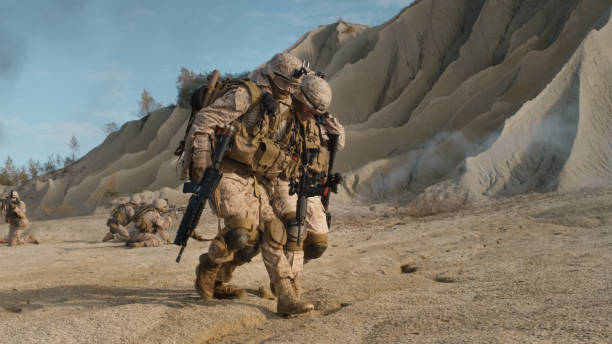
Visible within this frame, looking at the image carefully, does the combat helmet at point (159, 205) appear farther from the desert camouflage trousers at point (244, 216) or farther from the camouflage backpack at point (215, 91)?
the desert camouflage trousers at point (244, 216)

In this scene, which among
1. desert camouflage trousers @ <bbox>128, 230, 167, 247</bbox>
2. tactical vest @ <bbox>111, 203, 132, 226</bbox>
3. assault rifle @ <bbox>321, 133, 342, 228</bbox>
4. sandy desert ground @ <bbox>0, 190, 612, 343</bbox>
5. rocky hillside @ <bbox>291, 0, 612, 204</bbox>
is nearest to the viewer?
sandy desert ground @ <bbox>0, 190, 612, 343</bbox>

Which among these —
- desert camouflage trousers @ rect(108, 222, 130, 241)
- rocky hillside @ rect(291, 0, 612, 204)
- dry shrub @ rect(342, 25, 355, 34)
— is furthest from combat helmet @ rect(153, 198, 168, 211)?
dry shrub @ rect(342, 25, 355, 34)

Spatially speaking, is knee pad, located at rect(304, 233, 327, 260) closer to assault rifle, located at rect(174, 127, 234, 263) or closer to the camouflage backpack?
assault rifle, located at rect(174, 127, 234, 263)

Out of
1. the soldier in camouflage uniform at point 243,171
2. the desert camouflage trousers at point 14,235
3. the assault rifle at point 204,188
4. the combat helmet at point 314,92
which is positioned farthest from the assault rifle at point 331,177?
the desert camouflage trousers at point 14,235

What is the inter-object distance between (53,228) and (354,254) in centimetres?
1061

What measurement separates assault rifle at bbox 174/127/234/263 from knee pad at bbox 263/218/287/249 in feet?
1.59

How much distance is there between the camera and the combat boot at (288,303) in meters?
3.29

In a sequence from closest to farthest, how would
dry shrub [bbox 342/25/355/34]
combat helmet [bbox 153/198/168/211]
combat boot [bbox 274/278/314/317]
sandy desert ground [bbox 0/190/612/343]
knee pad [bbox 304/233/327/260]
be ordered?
sandy desert ground [bbox 0/190/612/343] < combat boot [bbox 274/278/314/317] < knee pad [bbox 304/233/327/260] < combat helmet [bbox 153/198/168/211] < dry shrub [bbox 342/25/355/34]

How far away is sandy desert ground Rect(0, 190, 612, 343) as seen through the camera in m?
2.63

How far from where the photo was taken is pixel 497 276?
398cm

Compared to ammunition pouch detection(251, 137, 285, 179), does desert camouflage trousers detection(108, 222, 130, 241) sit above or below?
below

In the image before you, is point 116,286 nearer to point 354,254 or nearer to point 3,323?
point 3,323

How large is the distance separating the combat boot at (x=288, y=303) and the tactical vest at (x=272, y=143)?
84 centimetres

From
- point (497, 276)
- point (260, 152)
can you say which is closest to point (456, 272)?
point (497, 276)
